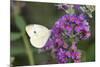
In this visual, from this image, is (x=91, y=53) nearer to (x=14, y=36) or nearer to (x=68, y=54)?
(x=68, y=54)

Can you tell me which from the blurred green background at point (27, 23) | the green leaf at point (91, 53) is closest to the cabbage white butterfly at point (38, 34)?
the blurred green background at point (27, 23)

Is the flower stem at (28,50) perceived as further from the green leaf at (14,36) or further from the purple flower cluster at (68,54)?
the purple flower cluster at (68,54)

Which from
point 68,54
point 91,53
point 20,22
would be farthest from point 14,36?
point 91,53

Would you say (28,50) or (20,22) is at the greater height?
(20,22)

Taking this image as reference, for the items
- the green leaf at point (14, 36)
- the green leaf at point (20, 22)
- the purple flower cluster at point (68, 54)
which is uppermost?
the green leaf at point (20, 22)
